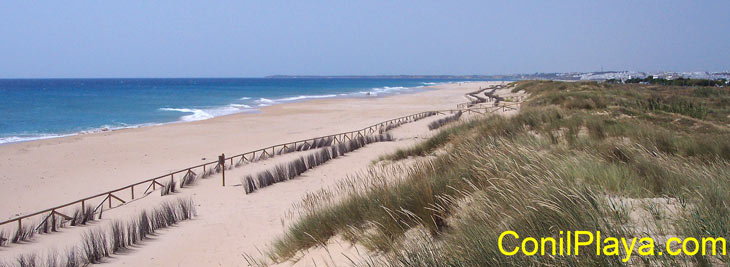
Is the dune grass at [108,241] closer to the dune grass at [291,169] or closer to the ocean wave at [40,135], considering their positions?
the dune grass at [291,169]

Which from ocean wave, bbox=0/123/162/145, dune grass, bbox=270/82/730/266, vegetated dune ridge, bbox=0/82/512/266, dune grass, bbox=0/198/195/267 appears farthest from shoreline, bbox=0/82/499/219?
dune grass, bbox=270/82/730/266

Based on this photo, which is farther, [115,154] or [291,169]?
[115,154]

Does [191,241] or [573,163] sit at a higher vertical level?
[573,163]

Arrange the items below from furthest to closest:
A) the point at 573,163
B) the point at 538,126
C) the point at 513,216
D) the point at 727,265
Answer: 1. the point at 538,126
2. the point at 573,163
3. the point at 513,216
4. the point at 727,265

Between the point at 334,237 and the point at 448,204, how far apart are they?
4.61 feet

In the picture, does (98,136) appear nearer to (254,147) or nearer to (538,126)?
(254,147)

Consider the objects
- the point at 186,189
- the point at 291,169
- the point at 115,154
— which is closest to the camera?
the point at 186,189

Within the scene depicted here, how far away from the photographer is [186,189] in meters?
12.7

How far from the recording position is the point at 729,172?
172 inches

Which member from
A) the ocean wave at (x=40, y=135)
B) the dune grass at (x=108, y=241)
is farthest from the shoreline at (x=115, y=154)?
the dune grass at (x=108, y=241)

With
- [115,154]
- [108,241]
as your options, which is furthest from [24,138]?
[108,241]

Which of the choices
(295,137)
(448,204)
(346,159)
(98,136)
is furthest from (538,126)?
(98,136)

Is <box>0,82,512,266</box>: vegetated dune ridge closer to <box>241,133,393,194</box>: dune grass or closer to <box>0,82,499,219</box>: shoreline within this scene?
<box>0,82,499,219</box>: shoreline

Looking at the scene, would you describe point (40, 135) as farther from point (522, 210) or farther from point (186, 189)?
point (522, 210)
